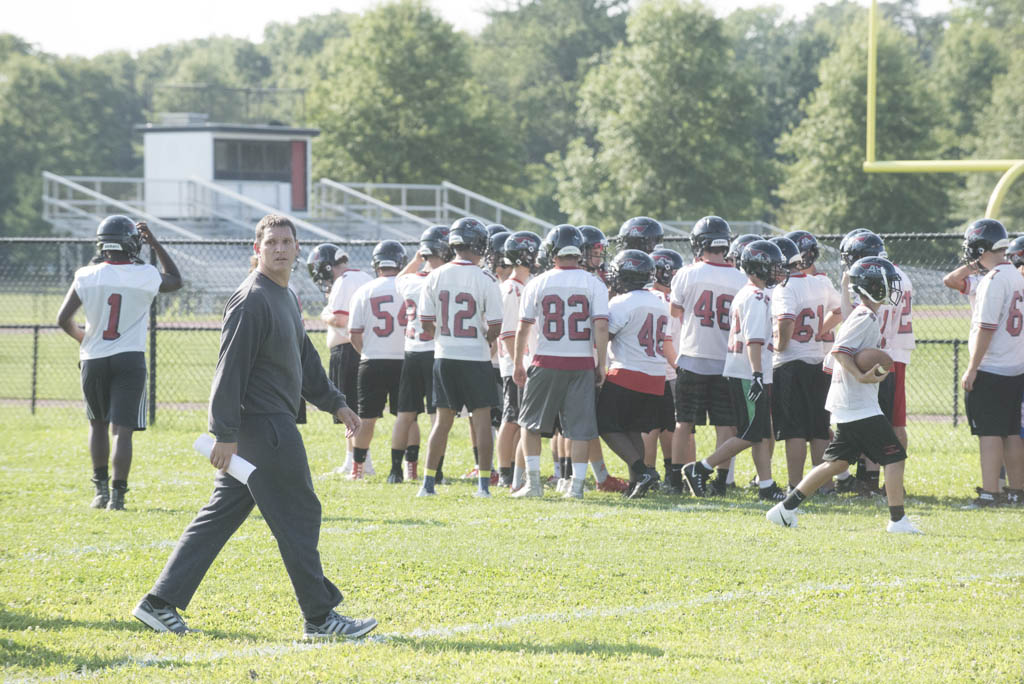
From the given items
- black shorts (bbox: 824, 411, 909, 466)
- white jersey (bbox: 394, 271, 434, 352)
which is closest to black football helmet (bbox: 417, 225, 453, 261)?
white jersey (bbox: 394, 271, 434, 352)

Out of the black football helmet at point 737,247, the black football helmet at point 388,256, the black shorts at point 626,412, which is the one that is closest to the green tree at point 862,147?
the black football helmet at point 737,247

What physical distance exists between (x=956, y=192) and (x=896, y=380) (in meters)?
49.3

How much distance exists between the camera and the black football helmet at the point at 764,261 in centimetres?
1023

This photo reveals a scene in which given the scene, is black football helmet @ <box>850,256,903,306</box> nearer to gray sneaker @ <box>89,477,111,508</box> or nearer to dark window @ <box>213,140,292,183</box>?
gray sneaker @ <box>89,477,111,508</box>

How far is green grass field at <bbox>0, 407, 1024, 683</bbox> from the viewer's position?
18.6 feet

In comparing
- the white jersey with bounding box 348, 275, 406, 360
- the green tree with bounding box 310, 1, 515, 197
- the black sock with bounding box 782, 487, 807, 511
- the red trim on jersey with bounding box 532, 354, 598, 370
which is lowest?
the black sock with bounding box 782, 487, 807, 511

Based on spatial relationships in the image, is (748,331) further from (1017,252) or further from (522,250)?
(1017,252)

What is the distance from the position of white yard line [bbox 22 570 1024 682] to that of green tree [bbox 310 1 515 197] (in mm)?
48037

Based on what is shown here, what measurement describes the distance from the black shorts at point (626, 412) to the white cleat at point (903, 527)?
2.31m

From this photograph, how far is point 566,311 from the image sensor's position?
33.2 ft

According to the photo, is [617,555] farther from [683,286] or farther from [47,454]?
[47,454]

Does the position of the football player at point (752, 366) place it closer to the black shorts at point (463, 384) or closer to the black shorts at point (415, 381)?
the black shorts at point (463, 384)

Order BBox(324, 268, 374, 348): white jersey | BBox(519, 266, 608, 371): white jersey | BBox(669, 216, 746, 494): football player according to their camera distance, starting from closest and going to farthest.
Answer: BBox(519, 266, 608, 371): white jersey, BBox(669, 216, 746, 494): football player, BBox(324, 268, 374, 348): white jersey

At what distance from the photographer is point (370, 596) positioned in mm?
6961
